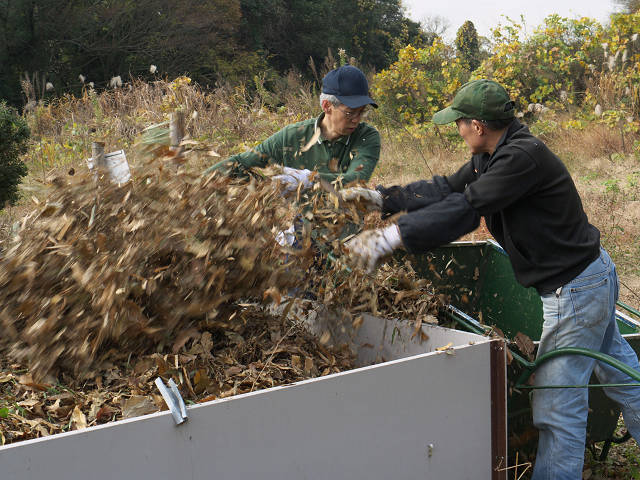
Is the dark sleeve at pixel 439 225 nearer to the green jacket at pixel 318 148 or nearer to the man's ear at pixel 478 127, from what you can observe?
the man's ear at pixel 478 127

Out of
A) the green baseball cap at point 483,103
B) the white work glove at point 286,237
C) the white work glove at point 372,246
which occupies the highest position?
the green baseball cap at point 483,103

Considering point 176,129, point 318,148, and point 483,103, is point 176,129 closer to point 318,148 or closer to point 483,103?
point 318,148

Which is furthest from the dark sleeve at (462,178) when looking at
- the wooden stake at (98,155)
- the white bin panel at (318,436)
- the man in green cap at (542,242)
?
the wooden stake at (98,155)

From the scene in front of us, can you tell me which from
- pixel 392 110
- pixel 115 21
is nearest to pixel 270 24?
pixel 115 21

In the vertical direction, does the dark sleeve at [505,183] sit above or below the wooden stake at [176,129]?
below

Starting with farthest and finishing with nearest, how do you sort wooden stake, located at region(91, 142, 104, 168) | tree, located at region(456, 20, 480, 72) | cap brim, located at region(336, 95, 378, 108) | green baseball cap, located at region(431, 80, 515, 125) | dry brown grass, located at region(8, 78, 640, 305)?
tree, located at region(456, 20, 480, 72)
dry brown grass, located at region(8, 78, 640, 305)
cap brim, located at region(336, 95, 378, 108)
green baseball cap, located at region(431, 80, 515, 125)
wooden stake, located at region(91, 142, 104, 168)

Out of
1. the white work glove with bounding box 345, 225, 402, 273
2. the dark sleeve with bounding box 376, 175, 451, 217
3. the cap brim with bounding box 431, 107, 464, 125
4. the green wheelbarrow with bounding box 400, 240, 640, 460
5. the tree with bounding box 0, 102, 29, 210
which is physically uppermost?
the cap brim with bounding box 431, 107, 464, 125

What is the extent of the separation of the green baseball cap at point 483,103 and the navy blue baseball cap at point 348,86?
754mm

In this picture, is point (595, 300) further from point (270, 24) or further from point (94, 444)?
point (270, 24)

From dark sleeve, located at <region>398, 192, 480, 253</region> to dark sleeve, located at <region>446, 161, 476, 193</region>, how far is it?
2.17 feet

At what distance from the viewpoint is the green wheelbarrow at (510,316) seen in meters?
2.56

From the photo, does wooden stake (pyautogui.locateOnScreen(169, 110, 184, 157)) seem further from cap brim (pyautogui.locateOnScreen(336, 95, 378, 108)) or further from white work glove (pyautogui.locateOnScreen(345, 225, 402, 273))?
cap brim (pyautogui.locateOnScreen(336, 95, 378, 108))

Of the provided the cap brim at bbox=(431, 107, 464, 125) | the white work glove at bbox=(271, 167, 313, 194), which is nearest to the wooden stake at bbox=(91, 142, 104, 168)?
the white work glove at bbox=(271, 167, 313, 194)

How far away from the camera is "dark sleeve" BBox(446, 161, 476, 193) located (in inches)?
121
